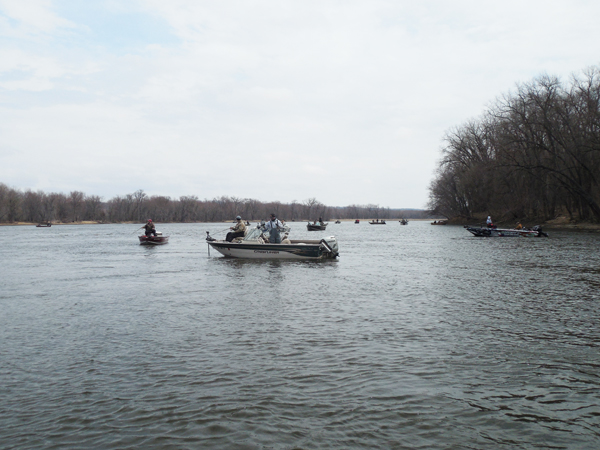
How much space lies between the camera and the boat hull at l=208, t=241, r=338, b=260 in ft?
81.6

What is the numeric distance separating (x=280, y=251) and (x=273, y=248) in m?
0.41

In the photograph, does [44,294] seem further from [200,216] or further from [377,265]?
[200,216]

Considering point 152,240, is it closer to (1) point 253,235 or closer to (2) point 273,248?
(1) point 253,235

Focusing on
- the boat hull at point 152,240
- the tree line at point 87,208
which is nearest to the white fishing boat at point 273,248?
the boat hull at point 152,240

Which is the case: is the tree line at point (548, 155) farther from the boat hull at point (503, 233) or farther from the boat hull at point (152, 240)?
the boat hull at point (152, 240)

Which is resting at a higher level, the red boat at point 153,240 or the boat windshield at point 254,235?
the boat windshield at point 254,235

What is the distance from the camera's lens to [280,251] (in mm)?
25078

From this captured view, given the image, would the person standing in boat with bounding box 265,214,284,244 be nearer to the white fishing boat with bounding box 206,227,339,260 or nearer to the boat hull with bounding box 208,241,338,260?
the white fishing boat with bounding box 206,227,339,260

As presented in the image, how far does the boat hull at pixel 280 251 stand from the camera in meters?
24.9

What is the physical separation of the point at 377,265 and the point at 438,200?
255ft

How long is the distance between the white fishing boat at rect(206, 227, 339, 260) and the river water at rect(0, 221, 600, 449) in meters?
9.44

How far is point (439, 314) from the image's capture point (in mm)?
11492

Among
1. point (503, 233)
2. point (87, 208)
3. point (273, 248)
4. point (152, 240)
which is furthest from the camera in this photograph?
point (87, 208)

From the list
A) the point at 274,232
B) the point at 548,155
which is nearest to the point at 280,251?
the point at 274,232
